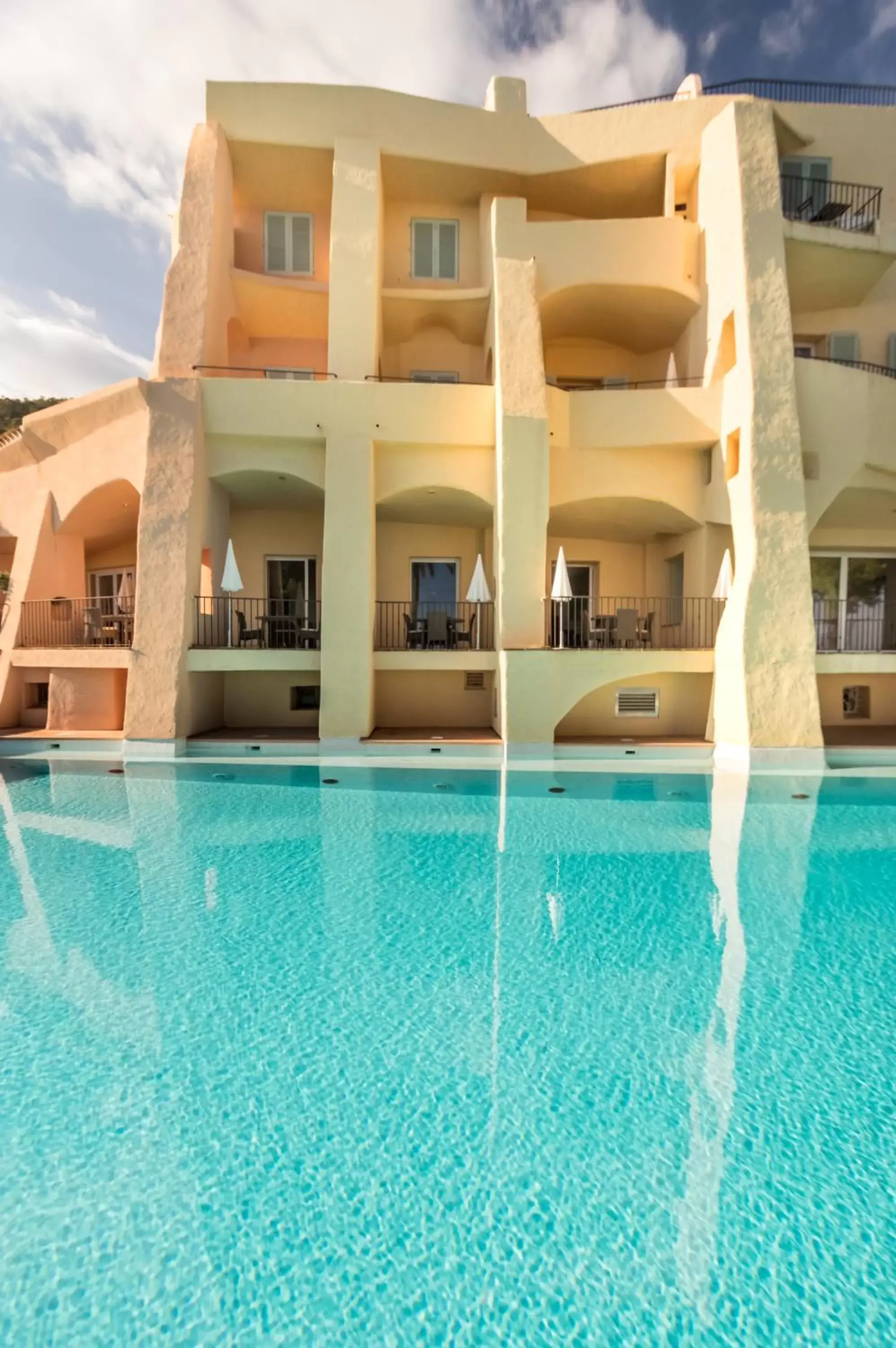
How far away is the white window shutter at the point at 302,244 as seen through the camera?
1638cm

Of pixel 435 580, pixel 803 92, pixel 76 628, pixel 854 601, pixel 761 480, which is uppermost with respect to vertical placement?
pixel 803 92

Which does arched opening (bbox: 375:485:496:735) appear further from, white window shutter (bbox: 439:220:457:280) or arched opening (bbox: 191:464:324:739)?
white window shutter (bbox: 439:220:457:280)

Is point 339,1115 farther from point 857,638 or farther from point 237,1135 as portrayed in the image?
point 857,638

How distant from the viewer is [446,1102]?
358 centimetres

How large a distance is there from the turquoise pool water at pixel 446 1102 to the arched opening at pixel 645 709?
727 centimetres

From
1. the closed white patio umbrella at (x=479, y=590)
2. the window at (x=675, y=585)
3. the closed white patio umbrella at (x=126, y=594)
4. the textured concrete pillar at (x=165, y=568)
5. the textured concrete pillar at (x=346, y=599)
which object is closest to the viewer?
Answer: the textured concrete pillar at (x=165, y=568)

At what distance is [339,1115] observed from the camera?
348cm

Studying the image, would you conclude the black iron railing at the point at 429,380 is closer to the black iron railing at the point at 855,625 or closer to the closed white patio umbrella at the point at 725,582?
the closed white patio umbrella at the point at 725,582

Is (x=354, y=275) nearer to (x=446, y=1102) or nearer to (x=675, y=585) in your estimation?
(x=675, y=585)

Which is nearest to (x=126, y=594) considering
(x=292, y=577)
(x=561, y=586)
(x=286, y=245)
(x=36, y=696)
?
(x=36, y=696)

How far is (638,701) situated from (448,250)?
1193cm

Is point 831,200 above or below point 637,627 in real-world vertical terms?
above

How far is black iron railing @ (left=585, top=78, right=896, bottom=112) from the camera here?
15.7 metres

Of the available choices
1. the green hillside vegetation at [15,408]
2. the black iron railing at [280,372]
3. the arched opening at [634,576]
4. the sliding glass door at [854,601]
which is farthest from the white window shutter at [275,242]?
the green hillside vegetation at [15,408]
